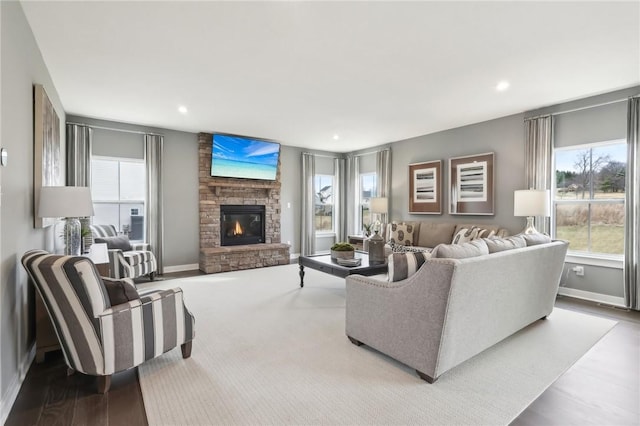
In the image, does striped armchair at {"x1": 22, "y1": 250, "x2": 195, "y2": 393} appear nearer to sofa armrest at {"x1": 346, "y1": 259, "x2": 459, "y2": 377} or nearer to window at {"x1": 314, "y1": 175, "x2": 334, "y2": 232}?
sofa armrest at {"x1": 346, "y1": 259, "x2": 459, "y2": 377}

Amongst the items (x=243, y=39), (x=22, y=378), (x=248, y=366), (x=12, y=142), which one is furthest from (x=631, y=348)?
(x=12, y=142)

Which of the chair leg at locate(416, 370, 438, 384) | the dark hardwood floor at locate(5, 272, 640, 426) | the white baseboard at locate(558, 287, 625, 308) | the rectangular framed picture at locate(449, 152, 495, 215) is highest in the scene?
the rectangular framed picture at locate(449, 152, 495, 215)

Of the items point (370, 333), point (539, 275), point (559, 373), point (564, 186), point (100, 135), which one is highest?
point (100, 135)

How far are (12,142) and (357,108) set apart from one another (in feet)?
12.3

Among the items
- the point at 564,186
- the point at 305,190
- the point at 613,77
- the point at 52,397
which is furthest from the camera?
the point at 305,190

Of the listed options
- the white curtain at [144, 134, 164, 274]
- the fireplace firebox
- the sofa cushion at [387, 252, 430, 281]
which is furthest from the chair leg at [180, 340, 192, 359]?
the fireplace firebox

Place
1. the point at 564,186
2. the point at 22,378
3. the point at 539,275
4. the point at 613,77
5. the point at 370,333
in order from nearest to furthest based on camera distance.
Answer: the point at 22,378 < the point at 370,333 < the point at 539,275 < the point at 613,77 < the point at 564,186

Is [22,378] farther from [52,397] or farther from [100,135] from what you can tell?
[100,135]

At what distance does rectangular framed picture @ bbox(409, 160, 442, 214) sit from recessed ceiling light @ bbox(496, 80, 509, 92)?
211 cm

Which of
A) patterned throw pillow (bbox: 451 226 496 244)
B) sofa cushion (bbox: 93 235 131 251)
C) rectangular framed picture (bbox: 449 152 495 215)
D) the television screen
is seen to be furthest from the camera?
the television screen

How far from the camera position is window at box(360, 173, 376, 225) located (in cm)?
759

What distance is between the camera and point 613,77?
11.5 ft

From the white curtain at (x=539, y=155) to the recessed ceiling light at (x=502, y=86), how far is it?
115cm

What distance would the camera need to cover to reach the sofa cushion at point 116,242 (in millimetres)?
4684
